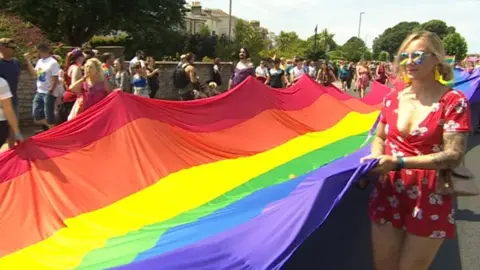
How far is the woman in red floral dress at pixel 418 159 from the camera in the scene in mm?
2305

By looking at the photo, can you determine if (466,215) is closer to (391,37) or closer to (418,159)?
(418,159)

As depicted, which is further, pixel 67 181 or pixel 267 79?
pixel 267 79

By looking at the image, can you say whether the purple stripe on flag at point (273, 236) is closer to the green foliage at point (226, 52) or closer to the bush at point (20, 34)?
the bush at point (20, 34)

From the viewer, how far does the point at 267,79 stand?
1467cm

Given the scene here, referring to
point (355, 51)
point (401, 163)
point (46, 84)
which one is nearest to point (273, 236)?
point (401, 163)

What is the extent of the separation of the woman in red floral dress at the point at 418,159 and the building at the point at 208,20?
7059 cm

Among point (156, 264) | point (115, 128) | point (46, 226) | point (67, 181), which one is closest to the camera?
point (156, 264)

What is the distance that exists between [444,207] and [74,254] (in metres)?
2.61

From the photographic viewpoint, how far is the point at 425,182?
238 cm

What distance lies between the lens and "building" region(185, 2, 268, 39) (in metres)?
83.7

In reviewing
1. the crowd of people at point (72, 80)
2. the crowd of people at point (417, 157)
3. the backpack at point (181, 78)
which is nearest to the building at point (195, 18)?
the crowd of people at point (72, 80)

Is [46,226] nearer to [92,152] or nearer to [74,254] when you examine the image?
[74,254]

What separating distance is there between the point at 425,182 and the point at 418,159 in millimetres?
149

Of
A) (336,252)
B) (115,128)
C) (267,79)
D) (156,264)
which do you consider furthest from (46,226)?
(267,79)
